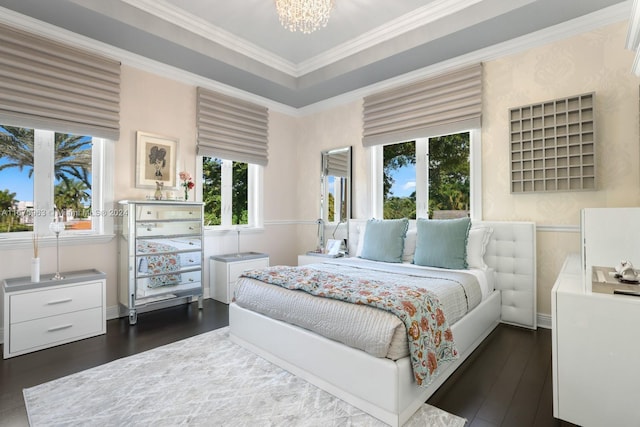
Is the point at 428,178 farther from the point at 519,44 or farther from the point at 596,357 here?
Answer: the point at 596,357

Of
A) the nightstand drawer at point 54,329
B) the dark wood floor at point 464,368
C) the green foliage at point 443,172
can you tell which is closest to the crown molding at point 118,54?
the green foliage at point 443,172

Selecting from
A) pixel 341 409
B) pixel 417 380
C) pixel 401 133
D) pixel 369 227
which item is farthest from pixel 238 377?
pixel 401 133

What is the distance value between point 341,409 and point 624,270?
1650mm

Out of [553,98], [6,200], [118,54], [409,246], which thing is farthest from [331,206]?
[6,200]

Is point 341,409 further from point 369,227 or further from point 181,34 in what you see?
point 181,34

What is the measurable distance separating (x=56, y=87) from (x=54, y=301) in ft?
6.36

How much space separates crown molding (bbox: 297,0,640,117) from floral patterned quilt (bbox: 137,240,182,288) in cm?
315

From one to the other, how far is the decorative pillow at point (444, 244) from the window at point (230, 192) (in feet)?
8.37

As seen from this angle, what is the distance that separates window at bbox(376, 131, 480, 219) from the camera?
12.1 feet

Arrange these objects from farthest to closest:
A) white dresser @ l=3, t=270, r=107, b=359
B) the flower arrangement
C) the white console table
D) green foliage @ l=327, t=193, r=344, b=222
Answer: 1. green foliage @ l=327, t=193, r=344, b=222
2. the flower arrangement
3. white dresser @ l=3, t=270, r=107, b=359
4. the white console table

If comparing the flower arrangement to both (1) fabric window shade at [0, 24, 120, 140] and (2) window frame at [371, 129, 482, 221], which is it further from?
(2) window frame at [371, 129, 482, 221]

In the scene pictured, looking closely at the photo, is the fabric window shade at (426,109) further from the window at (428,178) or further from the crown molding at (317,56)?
the crown molding at (317,56)

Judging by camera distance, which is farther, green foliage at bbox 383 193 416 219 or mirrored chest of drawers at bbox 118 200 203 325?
green foliage at bbox 383 193 416 219

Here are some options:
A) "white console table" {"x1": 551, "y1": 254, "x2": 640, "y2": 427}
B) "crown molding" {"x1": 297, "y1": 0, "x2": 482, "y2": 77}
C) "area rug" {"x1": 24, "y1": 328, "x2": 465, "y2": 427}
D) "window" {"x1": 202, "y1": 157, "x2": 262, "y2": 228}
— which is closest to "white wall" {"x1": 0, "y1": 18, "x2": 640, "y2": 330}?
"window" {"x1": 202, "y1": 157, "x2": 262, "y2": 228}
